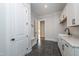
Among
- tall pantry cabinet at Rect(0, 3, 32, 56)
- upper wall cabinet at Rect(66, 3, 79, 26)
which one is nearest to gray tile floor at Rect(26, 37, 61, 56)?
tall pantry cabinet at Rect(0, 3, 32, 56)

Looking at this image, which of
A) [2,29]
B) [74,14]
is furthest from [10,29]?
[74,14]

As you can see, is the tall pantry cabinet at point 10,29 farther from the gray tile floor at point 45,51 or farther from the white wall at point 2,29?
the gray tile floor at point 45,51

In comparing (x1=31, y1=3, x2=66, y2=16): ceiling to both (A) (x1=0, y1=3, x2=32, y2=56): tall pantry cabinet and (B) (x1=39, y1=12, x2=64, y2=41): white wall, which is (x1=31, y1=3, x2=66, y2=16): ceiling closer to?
(B) (x1=39, y1=12, x2=64, y2=41): white wall

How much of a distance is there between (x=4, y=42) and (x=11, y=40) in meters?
0.29

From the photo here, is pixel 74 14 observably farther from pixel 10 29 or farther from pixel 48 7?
pixel 48 7

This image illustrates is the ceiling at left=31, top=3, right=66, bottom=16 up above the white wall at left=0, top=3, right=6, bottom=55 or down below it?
above

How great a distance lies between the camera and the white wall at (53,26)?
7504 mm

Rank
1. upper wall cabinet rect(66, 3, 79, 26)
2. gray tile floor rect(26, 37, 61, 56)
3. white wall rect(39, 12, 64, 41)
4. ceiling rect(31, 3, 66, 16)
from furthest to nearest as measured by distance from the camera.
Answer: white wall rect(39, 12, 64, 41), ceiling rect(31, 3, 66, 16), gray tile floor rect(26, 37, 61, 56), upper wall cabinet rect(66, 3, 79, 26)

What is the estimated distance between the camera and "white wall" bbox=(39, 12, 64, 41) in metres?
7.50

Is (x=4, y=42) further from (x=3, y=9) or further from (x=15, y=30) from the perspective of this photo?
(x=3, y=9)

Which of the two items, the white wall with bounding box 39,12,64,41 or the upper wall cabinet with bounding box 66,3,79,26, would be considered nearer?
the upper wall cabinet with bounding box 66,3,79,26

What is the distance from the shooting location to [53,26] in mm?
7980

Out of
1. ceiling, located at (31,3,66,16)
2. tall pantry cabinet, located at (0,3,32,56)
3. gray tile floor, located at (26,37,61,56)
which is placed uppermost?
ceiling, located at (31,3,66,16)

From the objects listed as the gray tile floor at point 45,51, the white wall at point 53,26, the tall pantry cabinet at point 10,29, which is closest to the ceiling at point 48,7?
the white wall at point 53,26
